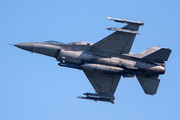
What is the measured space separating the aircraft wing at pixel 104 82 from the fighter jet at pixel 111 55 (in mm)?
1041

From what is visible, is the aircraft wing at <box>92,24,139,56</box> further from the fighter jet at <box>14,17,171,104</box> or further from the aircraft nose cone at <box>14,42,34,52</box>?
the aircraft nose cone at <box>14,42,34,52</box>

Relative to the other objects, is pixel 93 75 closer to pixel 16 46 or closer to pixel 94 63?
pixel 94 63

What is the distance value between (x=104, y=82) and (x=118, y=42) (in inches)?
170

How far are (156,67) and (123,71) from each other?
293 cm

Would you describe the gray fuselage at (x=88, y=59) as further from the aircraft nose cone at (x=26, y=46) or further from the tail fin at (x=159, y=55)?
the tail fin at (x=159, y=55)

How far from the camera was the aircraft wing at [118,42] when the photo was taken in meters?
31.3

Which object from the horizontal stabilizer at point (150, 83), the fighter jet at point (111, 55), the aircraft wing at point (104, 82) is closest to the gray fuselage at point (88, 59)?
the fighter jet at point (111, 55)

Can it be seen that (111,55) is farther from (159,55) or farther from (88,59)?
(159,55)

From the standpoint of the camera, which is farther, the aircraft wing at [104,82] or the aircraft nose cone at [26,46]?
the aircraft wing at [104,82]

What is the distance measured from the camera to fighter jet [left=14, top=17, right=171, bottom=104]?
31.0 metres

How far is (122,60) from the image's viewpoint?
31.9m

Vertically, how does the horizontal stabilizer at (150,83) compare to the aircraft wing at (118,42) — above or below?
below

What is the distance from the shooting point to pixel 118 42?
31.8 metres

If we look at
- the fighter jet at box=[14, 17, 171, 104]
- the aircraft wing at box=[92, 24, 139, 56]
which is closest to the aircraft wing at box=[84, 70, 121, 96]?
the fighter jet at box=[14, 17, 171, 104]
